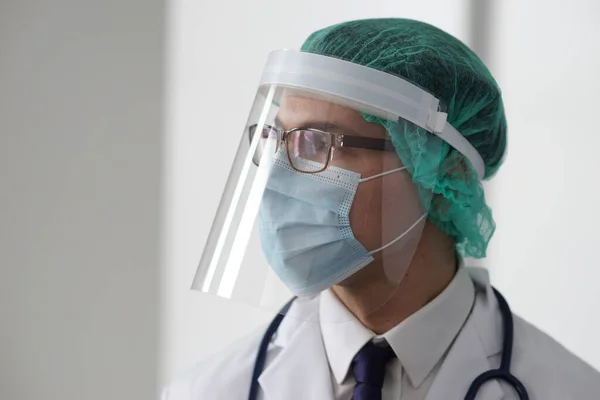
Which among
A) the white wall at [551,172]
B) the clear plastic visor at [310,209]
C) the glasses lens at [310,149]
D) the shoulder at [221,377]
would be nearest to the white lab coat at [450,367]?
the shoulder at [221,377]

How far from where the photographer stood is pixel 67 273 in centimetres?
181

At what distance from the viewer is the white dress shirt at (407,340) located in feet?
4.03

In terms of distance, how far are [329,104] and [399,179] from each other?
171mm

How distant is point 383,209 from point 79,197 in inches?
36.7

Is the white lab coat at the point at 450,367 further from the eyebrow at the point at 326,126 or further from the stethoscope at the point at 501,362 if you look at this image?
the eyebrow at the point at 326,126

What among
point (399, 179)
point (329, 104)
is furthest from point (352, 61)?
point (399, 179)

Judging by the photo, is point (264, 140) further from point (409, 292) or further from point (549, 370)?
point (549, 370)

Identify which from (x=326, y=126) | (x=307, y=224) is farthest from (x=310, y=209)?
(x=326, y=126)

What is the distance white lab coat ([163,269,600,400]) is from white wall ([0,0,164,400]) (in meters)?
0.55

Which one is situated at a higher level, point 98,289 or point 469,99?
point 469,99

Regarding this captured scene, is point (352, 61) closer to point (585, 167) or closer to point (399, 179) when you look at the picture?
point (399, 179)

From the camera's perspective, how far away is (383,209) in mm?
1186

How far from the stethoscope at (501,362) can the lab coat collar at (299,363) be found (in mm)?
15

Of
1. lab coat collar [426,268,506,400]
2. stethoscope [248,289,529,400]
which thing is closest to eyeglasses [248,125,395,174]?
stethoscope [248,289,529,400]
